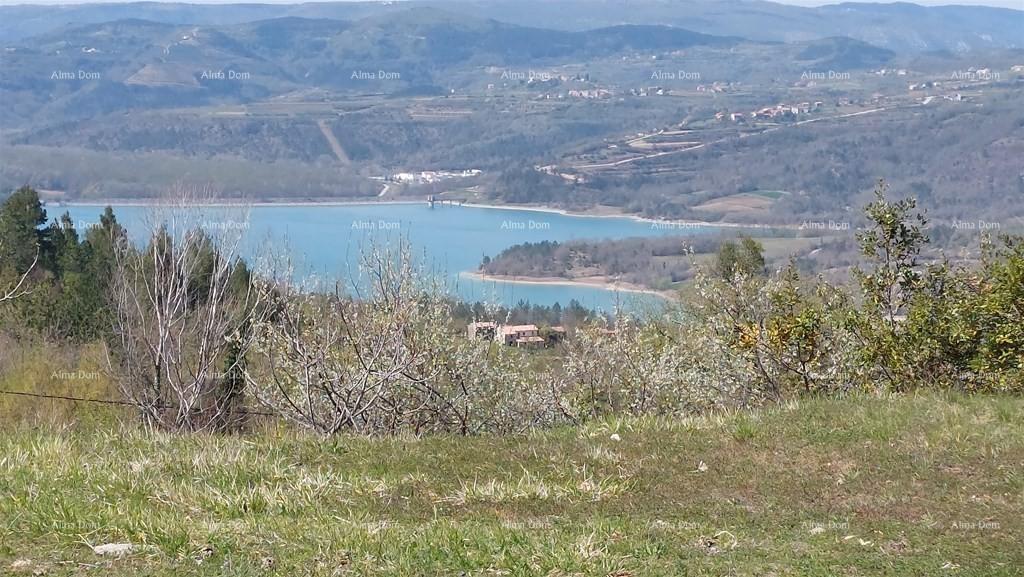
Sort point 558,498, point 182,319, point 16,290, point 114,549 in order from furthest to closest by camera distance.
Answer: point 16,290, point 182,319, point 558,498, point 114,549

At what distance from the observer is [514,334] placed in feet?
78.5

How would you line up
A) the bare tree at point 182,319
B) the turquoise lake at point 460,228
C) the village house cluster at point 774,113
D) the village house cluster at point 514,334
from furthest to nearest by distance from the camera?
the village house cluster at point 774,113 < the turquoise lake at point 460,228 < the village house cluster at point 514,334 < the bare tree at point 182,319

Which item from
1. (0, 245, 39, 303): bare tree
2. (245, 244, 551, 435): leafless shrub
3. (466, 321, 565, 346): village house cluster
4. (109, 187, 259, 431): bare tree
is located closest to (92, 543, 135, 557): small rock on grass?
(245, 244, 551, 435): leafless shrub

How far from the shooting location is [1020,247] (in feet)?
39.3

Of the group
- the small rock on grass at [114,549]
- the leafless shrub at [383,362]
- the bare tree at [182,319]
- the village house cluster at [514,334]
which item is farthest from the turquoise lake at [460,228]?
the small rock on grass at [114,549]

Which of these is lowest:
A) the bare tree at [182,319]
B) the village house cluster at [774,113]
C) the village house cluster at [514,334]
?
the village house cluster at [514,334]

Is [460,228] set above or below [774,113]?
below

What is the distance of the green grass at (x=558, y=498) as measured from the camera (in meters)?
5.72

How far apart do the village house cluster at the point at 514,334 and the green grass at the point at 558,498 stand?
299 inches

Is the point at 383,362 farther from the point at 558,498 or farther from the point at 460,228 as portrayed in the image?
the point at 460,228

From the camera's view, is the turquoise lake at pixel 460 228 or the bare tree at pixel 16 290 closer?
the bare tree at pixel 16 290

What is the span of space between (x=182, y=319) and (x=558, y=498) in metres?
8.76

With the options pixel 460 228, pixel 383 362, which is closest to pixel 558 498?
pixel 383 362

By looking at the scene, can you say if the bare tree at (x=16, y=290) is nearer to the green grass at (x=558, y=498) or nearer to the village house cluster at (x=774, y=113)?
the green grass at (x=558, y=498)
